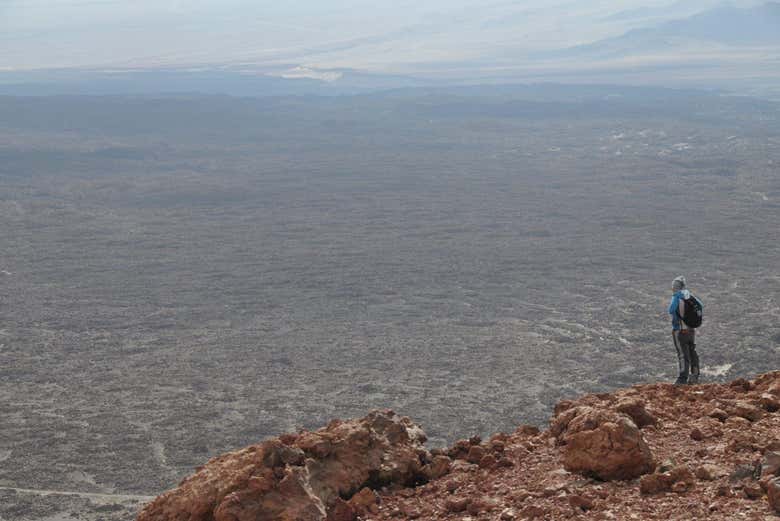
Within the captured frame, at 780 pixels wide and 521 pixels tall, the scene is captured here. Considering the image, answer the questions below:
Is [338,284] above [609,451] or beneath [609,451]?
beneath

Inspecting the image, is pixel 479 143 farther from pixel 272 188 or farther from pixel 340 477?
pixel 340 477

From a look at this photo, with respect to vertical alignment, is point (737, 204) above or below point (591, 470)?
below

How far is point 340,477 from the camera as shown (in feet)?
19.1

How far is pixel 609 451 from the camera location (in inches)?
220

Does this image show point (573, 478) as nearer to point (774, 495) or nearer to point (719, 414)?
point (774, 495)

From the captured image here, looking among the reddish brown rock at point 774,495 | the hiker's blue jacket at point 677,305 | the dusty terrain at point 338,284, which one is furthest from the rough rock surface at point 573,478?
the dusty terrain at point 338,284

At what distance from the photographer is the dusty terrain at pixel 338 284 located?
2094 cm

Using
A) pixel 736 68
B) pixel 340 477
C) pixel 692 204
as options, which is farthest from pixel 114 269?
pixel 736 68

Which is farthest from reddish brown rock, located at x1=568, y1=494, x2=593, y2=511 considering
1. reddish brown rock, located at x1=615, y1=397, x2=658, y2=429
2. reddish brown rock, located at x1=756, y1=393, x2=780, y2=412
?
reddish brown rock, located at x1=756, y1=393, x2=780, y2=412

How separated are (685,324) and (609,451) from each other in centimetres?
523

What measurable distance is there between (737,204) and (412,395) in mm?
30546

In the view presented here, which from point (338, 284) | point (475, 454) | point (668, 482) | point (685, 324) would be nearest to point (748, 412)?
point (668, 482)

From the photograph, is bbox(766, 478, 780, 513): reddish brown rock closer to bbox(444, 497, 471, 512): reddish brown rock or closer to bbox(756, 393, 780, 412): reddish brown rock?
bbox(444, 497, 471, 512): reddish brown rock

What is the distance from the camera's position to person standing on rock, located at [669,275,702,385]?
410 inches
